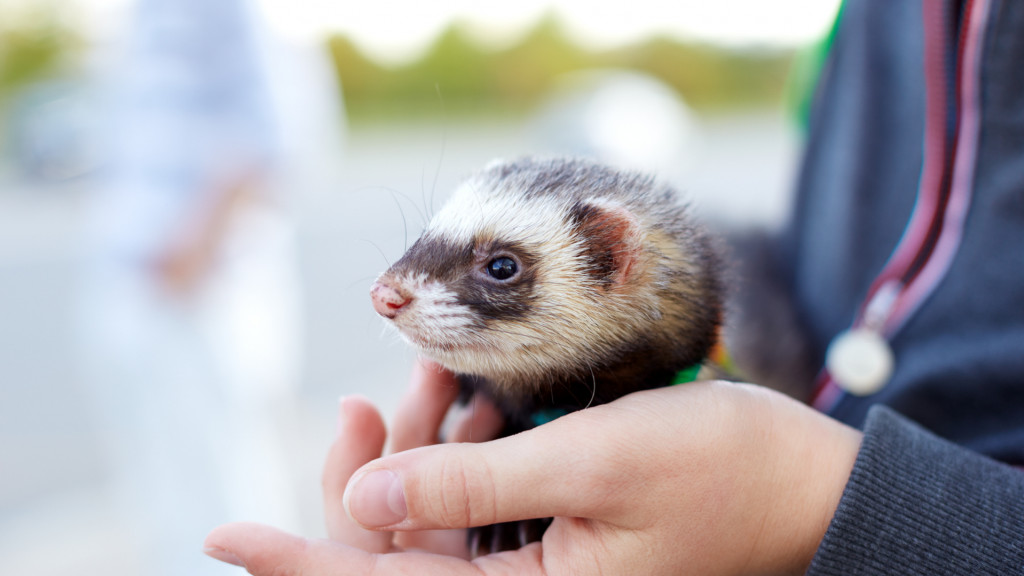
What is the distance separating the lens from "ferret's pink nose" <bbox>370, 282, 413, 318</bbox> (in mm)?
896

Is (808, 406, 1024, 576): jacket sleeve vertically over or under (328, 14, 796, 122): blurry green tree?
under

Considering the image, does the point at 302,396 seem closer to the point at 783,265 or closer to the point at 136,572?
the point at 136,572

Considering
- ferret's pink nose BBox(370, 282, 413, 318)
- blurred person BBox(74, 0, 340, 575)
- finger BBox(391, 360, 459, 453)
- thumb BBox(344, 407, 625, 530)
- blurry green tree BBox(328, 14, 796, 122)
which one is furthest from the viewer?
blurry green tree BBox(328, 14, 796, 122)

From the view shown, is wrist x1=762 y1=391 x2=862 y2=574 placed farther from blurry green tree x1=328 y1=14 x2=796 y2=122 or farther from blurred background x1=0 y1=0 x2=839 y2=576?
blurry green tree x1=328 y1=14 x2=796 y2=122

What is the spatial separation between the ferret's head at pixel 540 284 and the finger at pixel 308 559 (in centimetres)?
25

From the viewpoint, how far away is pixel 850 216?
127 cm

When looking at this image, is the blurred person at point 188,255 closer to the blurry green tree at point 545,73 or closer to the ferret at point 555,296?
the ferret at point 555,296

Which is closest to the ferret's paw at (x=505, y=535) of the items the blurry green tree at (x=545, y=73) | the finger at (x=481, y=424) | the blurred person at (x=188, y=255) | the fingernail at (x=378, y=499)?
the finger at (x=481, y=424)

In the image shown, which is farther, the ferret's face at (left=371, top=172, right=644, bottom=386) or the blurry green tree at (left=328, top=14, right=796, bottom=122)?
the blurry green tree at (left=328, top=14, right=796, bottom=122)

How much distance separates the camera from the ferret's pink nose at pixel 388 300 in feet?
2.94

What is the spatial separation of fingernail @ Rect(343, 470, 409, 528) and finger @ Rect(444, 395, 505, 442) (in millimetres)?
284

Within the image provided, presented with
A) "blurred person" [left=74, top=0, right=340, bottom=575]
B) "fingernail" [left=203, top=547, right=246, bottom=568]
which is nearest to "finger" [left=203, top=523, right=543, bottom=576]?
"fingernail" [left=203, top=547, right=246, bottom=568]

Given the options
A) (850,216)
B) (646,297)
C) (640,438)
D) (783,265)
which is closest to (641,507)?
(640,438)

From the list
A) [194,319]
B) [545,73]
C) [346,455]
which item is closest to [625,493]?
[346,455]
